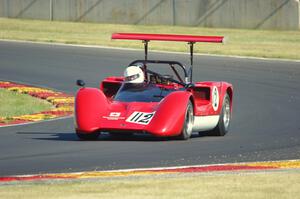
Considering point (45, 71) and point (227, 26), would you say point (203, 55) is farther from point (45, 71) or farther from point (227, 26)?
point (227, 26)

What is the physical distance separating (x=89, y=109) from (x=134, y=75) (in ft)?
4.09

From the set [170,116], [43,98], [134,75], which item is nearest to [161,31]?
[43,98]

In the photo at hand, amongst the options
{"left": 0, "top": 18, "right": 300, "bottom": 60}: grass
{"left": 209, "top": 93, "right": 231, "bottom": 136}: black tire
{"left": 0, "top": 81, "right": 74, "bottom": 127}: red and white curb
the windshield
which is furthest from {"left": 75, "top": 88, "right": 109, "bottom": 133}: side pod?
{"left": 0, "top": 18, "right": 300, "bottom": 60}: grass

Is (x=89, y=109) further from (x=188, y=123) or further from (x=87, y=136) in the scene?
(x=188, y=123)

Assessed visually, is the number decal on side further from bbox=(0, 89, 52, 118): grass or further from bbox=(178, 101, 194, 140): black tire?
bbox=(0, 89, 52, 118): grass

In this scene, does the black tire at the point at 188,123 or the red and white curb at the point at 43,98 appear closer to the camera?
the black tire at the point at 188,123

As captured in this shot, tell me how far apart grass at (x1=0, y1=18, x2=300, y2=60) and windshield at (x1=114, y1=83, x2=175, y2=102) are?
17.3 m

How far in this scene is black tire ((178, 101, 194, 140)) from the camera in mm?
16047

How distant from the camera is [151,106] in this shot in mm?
15984

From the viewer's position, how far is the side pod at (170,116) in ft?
51.1

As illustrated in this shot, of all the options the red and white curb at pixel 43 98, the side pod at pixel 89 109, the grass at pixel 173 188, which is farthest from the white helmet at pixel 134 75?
the grass at pixel 173 188

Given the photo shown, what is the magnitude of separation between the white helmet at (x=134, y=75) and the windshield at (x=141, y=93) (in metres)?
0.08

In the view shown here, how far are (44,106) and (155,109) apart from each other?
648cm

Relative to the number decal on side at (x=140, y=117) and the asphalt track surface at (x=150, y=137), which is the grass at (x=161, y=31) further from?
the number decal on side at (x=140, y=117)
